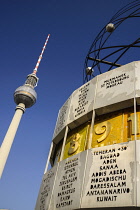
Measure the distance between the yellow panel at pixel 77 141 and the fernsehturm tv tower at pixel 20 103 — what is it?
31.3m

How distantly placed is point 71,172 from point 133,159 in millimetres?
2746

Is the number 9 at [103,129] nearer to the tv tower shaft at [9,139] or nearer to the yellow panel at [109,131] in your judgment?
the yellow panel at [109,131]

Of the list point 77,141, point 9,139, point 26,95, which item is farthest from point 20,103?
point 77,141

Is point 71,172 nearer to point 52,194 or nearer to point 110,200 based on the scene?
point 52,194

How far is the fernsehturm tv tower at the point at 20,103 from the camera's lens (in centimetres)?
3906

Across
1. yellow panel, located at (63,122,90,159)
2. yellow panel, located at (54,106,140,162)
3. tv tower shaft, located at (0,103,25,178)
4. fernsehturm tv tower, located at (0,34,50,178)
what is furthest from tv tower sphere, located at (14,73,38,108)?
yellow panel, located at (54,106,140,162)

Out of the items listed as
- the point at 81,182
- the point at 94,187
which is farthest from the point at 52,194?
the point at 94,187

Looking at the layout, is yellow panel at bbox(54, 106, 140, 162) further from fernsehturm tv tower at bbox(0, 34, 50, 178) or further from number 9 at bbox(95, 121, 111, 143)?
fernsehturm tv tower at bbox(0, 34, 50, 178)

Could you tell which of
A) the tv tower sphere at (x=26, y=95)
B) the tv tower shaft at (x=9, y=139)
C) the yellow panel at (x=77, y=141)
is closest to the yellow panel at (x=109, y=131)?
the yellow panel at (x=77, y=141)

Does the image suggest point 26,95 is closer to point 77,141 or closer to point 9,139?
point 9,139

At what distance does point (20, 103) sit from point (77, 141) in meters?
41.3

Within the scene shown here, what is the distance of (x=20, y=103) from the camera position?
49.0 meters

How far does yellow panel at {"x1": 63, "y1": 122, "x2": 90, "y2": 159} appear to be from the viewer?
948cm

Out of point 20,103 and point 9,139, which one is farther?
point 20,103
